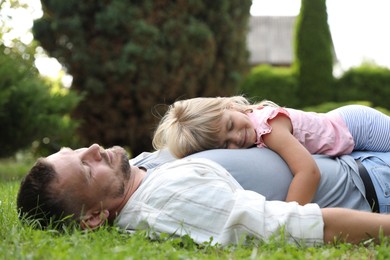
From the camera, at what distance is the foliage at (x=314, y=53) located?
1973cm

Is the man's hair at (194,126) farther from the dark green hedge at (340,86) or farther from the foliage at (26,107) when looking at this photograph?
the dark green hedge at (340,86)

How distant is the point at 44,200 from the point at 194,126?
1.08 meters

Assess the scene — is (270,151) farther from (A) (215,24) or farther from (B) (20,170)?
(A) (215,24)

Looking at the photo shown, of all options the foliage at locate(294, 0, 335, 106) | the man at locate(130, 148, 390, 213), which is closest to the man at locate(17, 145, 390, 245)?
the man at locate(130, 148, 390, 213)

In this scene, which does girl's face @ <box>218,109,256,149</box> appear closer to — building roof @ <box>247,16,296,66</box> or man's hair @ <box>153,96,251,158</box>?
man's hair @ <box>153,96,251,158</box>

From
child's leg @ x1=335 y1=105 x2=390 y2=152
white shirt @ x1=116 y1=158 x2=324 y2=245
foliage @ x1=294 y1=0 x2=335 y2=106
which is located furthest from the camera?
foliage @ x1=294 y1=0 x2=335 y2=106

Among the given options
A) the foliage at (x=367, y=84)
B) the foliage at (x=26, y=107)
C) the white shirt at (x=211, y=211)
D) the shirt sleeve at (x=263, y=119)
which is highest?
the shirt sleeve at (x=263, y=119)

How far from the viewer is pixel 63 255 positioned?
268 cm

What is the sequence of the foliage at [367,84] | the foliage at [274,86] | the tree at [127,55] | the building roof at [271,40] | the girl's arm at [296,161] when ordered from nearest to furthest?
the girl's arm at [296,161] → the tree at [127,55] → the foliage at [274,86] → the foliage at [367,84] → the building roof at [271,40]

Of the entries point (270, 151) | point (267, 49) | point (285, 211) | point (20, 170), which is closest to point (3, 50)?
point (20, 170)

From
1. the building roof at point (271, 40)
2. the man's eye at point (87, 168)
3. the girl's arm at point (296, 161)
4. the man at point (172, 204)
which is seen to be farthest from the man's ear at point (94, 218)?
the building roof at point (271, 40)

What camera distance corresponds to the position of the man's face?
3521 millimetres

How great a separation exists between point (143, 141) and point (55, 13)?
3.22 meters

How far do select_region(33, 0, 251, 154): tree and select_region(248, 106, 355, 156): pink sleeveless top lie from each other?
29.1 ft
